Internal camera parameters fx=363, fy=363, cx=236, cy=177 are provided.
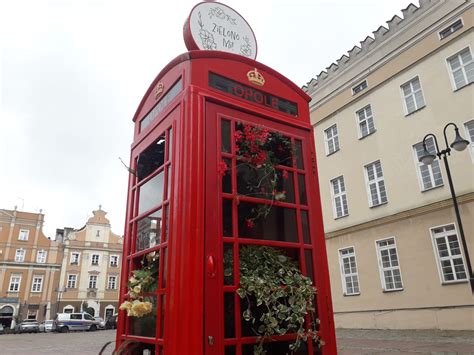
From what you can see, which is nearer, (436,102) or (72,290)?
(436,102)

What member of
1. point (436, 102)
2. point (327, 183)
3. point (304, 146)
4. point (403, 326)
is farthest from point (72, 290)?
point (304, 146)

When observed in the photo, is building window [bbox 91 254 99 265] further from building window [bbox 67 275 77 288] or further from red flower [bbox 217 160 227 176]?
red flower [bbox 217 160 227 176]

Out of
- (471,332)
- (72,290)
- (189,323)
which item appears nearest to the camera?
(189,323)

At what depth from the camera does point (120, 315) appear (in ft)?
10.4

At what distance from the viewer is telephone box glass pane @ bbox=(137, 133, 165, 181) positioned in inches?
127

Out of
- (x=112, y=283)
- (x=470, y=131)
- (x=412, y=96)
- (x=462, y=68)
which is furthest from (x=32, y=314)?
(x=462, y=68)

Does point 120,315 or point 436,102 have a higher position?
point 436,102

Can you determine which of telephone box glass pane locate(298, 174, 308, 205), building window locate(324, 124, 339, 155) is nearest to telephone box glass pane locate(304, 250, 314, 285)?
telephone box glass pane locate(298, 174, 308, 205)

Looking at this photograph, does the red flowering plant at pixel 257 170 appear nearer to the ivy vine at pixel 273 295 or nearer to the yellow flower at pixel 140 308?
the ivy vine at pixel 273 295

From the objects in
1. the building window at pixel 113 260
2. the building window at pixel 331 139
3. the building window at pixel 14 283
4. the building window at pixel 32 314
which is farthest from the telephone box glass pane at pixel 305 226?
the building window at pixel 113 260

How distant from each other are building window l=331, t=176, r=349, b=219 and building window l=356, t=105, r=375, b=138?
211 cm

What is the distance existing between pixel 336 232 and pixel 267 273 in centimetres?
1334

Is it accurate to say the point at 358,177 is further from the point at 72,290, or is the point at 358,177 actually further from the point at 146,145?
the point at 72,290

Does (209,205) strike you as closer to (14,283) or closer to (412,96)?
(412,96)
